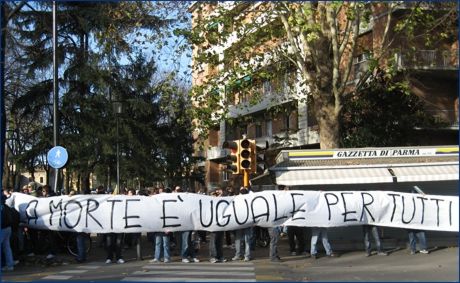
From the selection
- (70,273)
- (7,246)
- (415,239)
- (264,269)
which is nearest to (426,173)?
(415,239)

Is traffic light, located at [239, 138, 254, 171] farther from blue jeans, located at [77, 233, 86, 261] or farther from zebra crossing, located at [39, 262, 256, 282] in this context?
blue jeans, located at [77, 233, 86, 261]

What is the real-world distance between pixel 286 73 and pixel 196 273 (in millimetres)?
13282

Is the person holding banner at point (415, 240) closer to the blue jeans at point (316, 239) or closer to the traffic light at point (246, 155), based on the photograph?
the blue jeans at point (316, 239)

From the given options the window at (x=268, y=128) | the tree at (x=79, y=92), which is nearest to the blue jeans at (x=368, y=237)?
the tree at (x=79, y=92)

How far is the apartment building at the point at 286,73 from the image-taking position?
20906 millimetres

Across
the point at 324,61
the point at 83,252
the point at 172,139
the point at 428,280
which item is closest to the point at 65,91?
the point at 172,139

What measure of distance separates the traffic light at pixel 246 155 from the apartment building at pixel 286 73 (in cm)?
171

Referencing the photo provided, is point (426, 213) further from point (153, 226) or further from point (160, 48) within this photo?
point (160, 48)

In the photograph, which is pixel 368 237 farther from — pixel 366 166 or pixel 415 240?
pixel 366 166

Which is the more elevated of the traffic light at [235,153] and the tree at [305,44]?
the tree at [305,44]

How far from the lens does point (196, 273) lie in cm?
1230

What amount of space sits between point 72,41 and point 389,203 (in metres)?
22.4

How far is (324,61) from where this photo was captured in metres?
20.1

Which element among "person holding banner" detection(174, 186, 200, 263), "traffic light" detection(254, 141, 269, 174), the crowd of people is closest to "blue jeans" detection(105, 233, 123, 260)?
the crowd of people
